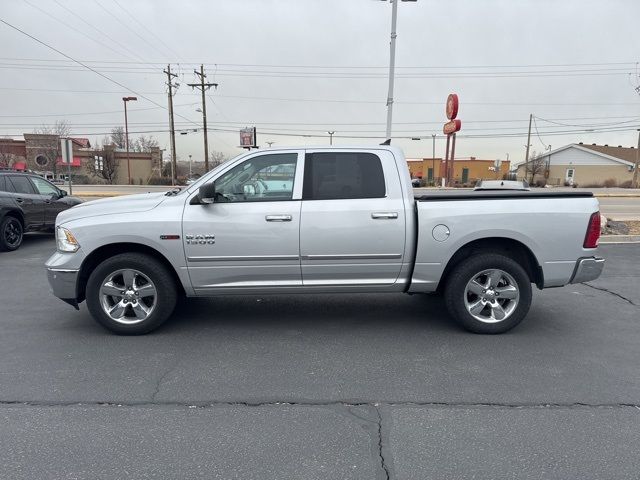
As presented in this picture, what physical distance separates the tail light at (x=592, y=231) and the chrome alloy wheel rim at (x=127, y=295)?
4.48 metres

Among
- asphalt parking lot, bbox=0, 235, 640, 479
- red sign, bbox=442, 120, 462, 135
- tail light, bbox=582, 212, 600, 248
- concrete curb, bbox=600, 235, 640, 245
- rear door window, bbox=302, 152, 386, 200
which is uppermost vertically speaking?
red sign, bbox=442, 120, 462, 135

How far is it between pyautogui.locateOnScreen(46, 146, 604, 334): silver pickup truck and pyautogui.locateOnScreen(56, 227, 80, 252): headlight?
0.01 m

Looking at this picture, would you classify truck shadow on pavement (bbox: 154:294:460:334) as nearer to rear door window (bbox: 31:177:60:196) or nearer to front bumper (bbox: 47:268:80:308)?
front bumper (bbox: 47:268:80:308)

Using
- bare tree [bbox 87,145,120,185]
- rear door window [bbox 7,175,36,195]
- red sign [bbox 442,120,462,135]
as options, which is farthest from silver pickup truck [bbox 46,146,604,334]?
bare tree [bbox 87,145,120,185]

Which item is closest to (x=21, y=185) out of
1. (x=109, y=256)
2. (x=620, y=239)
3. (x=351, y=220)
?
(x=109, y=256)

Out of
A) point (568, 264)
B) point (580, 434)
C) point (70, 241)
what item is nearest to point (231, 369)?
point (70, 241)

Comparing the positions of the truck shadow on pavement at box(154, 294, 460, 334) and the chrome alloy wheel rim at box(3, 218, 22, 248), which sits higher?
the chrome alloy wheel rim at box(3, 218, 22, 248)

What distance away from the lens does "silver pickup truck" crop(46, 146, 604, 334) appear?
4523 mm

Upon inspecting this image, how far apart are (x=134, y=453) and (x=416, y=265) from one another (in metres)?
3.06

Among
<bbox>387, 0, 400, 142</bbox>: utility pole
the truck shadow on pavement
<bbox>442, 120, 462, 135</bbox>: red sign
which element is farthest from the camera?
<bbox>442, 120, 462, 135</bbox>: red sign

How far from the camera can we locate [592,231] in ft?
15.2

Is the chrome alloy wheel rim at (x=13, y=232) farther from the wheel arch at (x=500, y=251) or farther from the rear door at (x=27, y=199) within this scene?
the wheel arch at (x=500, y=251)

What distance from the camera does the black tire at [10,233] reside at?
32.0ft

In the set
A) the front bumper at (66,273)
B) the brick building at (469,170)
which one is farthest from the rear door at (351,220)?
the brick building at (469,170)
